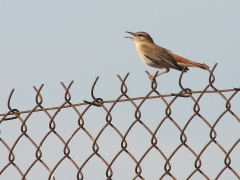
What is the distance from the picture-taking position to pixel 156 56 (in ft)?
34.1

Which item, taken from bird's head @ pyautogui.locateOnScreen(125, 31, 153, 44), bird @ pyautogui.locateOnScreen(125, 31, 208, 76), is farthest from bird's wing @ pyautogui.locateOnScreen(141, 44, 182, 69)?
bird's head @ pyautogui.locateOnScreen(125, 31, 153, 44)

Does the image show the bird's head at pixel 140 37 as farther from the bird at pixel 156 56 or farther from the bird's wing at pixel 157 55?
the bird's wing at pixel 157 55

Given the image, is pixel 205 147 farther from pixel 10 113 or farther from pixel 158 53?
pixel 158 53

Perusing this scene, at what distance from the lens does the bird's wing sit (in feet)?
32.9

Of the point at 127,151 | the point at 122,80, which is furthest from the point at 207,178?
the point at 122,80

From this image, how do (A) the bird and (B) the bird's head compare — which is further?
(B) the bird's head

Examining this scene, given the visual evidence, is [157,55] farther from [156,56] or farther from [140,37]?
[140,37]

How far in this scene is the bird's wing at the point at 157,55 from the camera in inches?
395

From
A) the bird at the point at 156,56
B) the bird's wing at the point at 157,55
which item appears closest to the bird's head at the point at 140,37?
the bird at the point at 156,56

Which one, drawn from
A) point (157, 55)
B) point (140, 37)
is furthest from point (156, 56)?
point (140, 37)

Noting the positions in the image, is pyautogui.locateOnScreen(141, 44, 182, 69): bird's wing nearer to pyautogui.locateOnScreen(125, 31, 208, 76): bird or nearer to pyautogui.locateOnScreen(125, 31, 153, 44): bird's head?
pyautogui.locateOnScreen(125, 31, 208, 76): bird

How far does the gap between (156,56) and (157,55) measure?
0.20 ft

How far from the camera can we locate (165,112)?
373 cm

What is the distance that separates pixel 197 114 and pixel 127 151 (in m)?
0.57
